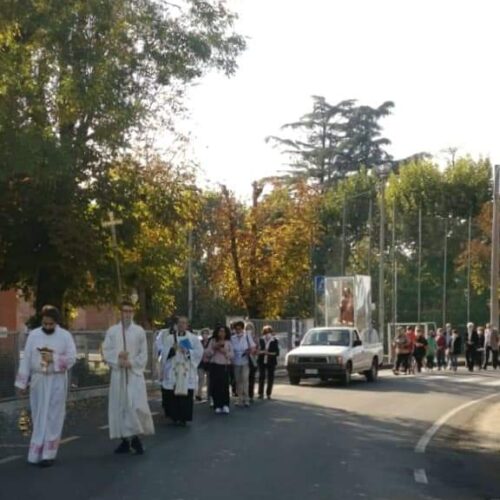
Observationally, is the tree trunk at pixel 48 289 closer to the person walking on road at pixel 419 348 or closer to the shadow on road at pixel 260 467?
the shadow on road at pixel 260 467

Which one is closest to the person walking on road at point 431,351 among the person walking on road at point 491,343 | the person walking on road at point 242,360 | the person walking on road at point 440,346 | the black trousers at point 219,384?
the person walking on road at point 440,346

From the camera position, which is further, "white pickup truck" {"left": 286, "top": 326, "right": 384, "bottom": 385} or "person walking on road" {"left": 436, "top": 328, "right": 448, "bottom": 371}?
"person walking on road" {"left": 436, "top": 328, "right": 448, "bottom": 371}

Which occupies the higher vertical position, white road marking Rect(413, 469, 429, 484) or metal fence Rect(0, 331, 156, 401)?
metal fence Rect(0, 331, 156, 401)

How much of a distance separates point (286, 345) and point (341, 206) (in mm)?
35375

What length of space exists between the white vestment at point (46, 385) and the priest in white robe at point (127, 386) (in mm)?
874

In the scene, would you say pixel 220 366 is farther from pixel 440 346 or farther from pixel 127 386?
pixel 440 346

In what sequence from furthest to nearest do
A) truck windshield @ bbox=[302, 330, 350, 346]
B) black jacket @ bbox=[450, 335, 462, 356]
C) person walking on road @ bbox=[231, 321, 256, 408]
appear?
black jacket @ bbox=[450, 335, 462, 356] < truck windshield @ bbox=[302, 330, 350, 346] < person walking on road @ bbox=[231, 321, 256, 408]

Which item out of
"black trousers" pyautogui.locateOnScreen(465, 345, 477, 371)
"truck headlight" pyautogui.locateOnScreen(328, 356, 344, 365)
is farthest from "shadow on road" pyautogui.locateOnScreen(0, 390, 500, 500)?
"black trousers" pyautogui.locateOnScreen(465, 345, 477, 371)

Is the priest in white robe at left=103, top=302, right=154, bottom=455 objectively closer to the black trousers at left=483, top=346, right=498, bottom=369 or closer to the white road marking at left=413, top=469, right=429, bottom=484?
the white road marking at left=413, top=469, right=429, bottom=484

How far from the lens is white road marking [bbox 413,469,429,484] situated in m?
12.3

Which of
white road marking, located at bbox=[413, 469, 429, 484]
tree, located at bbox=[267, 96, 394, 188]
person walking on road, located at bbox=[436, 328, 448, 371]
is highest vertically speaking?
tree, located at bbox=[267, 96, 394, 188]

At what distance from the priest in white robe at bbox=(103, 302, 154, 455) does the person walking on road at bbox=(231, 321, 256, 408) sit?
7.85 m

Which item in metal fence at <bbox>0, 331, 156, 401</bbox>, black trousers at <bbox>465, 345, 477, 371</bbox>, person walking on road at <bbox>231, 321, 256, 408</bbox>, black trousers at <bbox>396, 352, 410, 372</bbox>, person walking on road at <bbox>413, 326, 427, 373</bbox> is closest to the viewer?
metal fence at <bbox>0, 331, 156, 401</bbox>

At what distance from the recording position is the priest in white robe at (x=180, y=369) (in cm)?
1777
